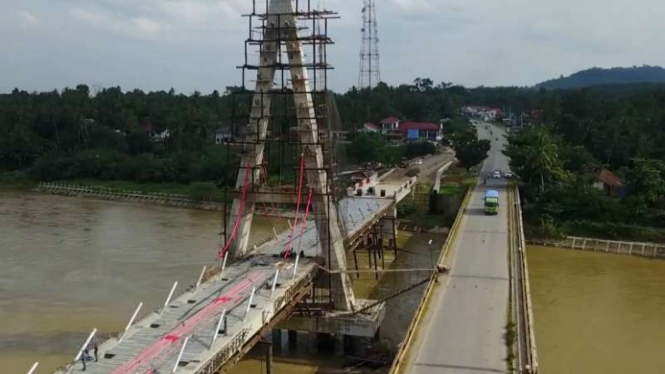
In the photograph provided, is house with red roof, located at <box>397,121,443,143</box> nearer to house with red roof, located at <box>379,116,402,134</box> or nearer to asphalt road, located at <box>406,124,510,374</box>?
house with red roof, located at <box>379,116,402,134</box>

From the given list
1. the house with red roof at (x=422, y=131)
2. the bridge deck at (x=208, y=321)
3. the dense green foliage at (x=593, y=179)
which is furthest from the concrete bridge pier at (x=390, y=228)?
the house with red roof at (x=422, y=131)

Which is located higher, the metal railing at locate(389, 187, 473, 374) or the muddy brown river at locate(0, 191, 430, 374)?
the metal railing at locate(389, 187, 473, 374)

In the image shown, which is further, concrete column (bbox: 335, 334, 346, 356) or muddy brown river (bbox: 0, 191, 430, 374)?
concrete column (bbox: 335, 334, 346, 356)

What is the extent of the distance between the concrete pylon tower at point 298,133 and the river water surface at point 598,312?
776 centimetres

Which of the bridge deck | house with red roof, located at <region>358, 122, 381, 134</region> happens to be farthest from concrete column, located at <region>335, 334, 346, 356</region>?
house with red roof, located at <region>358, 122, 381, 134</region>

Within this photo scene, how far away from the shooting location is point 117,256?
132 ft

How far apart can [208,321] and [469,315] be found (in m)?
7.59

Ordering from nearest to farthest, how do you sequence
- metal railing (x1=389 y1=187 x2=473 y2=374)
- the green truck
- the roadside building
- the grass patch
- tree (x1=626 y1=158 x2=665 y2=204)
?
metal railing (x1=389 y1=187 x2=473 y2=374) < the grass patch < the green truck < tree (x1=626 y1=158 x2=665 y2=204) < the roadside building

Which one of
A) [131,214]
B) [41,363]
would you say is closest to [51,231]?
[131,214]

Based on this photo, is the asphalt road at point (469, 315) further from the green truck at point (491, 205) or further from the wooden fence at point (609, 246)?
the wooden fence at point (609, 246)

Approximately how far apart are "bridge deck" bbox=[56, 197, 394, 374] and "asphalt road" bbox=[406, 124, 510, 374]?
416 cm

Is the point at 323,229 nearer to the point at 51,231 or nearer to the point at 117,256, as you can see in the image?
the point at 117,256

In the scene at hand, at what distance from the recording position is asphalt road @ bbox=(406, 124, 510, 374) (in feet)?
57.3

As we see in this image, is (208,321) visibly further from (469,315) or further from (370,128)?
(370,128)
